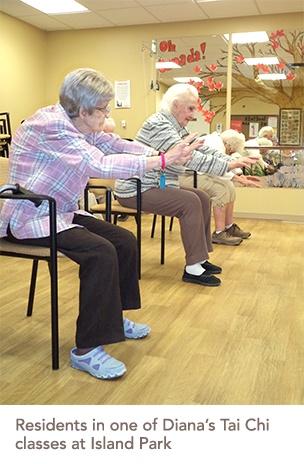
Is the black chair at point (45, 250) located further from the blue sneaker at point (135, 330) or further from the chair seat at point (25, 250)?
the blue sneaker at point (135, 330)

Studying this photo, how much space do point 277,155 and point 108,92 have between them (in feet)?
14.8

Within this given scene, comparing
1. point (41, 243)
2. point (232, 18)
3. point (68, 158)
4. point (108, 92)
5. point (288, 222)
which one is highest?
point (232, 18)

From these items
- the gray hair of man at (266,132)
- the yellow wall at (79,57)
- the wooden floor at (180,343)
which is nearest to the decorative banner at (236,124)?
the gray hair of man at (266,132)

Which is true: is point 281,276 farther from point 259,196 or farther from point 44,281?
point 259,196

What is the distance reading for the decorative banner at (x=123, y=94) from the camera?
6564mm

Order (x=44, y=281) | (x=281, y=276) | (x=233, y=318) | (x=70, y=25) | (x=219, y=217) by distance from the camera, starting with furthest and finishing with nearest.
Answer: (x=70, y=25)
(x=219, y=217)
(x=281, y=276)
(x=44, y=281)
(x=233, y=318)

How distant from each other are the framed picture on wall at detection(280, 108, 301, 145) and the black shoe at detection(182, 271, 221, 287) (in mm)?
3536

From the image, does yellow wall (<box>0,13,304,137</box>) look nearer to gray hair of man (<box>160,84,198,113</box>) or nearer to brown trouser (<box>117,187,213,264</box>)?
gray hair of man (<box>160,84,198,113</box>)

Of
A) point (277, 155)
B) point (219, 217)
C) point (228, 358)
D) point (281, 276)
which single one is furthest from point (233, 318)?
point (277, 155)

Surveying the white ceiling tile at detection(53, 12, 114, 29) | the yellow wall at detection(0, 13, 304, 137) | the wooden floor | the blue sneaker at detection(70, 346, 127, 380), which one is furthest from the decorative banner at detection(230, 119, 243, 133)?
the blue sneaker at detection(70, 346, 127, 380)

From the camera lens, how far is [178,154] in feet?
6.29

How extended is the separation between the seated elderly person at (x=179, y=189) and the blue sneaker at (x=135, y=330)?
0.89m

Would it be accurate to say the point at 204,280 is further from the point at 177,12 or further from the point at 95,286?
the point at 177,12

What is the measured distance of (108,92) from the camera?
1833 mm
